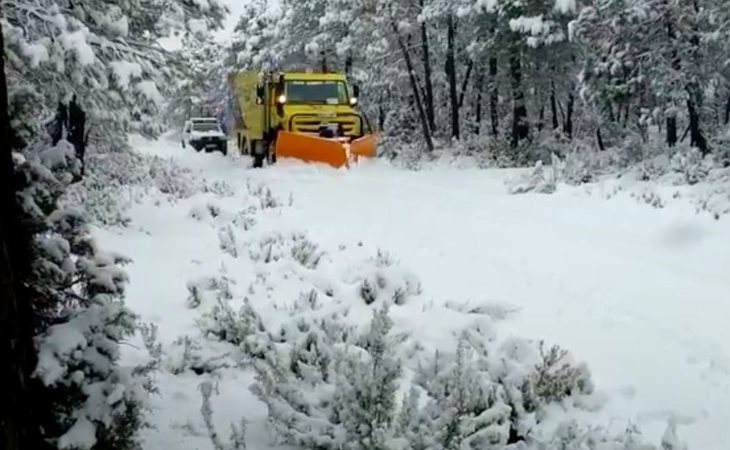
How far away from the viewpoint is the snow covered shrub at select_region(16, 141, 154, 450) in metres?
2.85

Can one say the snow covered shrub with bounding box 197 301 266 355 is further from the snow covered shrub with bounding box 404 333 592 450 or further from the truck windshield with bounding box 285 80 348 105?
the truck windshield with bounding box 285 80 348 105

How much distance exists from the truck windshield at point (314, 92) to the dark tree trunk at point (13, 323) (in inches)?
783

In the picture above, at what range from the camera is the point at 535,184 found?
14320mm

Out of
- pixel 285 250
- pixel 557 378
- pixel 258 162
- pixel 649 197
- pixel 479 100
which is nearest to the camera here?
pixel 557 378

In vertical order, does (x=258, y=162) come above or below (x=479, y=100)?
below

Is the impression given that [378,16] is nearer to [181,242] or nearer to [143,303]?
[181,242]

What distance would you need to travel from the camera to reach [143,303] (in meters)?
6.20

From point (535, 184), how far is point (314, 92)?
9961 millimetres

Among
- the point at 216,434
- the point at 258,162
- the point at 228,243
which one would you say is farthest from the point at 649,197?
the point at 258,162

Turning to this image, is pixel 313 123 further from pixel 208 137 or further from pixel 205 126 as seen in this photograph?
pixel 205 126

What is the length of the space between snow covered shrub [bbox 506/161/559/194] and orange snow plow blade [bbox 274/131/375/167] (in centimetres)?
507

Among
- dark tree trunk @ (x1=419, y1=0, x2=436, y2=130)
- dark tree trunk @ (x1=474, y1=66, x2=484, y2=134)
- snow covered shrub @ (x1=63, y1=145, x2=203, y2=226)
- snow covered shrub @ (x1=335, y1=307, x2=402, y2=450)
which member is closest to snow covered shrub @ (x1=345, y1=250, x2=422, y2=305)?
snow covered shrub @ (x1=335, y1=307, x2=402, y2=450)

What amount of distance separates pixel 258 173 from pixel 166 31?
8.27 m

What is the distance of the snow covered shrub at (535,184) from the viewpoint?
14.0 metres
